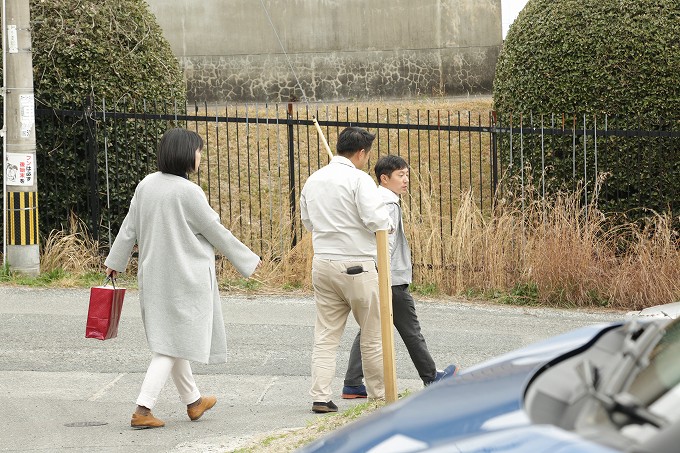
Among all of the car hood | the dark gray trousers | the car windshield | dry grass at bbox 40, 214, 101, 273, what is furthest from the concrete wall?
the car windshield

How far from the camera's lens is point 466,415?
2.78 metres

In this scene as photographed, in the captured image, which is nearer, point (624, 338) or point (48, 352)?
point (624, 338)

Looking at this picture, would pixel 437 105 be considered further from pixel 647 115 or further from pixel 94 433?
pixel 94 433

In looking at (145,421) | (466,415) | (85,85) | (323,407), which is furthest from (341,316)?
(85,85)

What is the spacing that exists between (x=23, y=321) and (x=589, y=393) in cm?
722

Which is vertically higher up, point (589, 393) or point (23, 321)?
point (589, 393)

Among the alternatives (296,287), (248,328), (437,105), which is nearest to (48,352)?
(248,328)

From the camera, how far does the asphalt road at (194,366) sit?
5.99 meters

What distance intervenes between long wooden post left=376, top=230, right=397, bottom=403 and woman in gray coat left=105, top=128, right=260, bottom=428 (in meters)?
0.89

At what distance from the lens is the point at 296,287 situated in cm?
1056

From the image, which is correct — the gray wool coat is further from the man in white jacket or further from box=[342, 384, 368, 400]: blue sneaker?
box=[342, 384, 368, 400]: blue sneaker

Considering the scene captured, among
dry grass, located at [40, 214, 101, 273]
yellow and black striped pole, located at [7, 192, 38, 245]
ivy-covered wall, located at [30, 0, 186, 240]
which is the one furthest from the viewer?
ivy-covered wall, located at [30, 0, 186, 240]

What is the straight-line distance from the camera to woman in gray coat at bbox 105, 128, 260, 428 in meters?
5.93

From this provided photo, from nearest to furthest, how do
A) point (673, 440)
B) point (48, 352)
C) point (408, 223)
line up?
point (673, 440)
point (48, 352)
point (408, 223)
